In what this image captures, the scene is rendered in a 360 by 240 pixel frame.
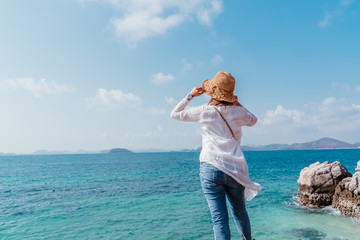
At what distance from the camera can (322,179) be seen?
52.7 feet

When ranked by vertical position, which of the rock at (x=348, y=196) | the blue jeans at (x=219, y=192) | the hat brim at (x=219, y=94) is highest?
the hat brim at (x=219, y=94)

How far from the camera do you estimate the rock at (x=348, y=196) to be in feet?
44.1

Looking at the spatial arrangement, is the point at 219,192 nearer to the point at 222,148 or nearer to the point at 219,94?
the point at 222,148

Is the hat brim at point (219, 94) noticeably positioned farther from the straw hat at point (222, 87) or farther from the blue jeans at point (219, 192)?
the blue jeans at point (219, 192)

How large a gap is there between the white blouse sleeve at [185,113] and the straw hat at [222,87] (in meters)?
0.29

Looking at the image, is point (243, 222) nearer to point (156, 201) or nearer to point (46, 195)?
point (156, 201)

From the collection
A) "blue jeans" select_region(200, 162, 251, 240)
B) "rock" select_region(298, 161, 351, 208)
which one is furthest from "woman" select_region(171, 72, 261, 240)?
"rock" select_region(298, 161, 351, 208)

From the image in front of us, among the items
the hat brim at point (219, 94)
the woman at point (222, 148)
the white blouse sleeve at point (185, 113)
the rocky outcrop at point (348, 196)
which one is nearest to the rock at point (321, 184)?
the rocky outcrop at point (348, 196)

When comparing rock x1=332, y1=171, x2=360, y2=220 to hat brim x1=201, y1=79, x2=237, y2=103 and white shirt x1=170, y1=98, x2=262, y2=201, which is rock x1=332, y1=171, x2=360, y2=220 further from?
hat brim x1=201, y1=79, x2=237, y2=103

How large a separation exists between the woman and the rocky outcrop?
13.4m

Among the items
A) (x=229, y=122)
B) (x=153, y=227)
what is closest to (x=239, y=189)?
(x=229, y=122)

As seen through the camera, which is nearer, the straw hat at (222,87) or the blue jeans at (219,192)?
the blue jeans at (219,192)

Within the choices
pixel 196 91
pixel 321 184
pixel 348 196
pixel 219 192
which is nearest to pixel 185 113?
pixel 196 91

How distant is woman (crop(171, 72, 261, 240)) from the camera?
322 cm
